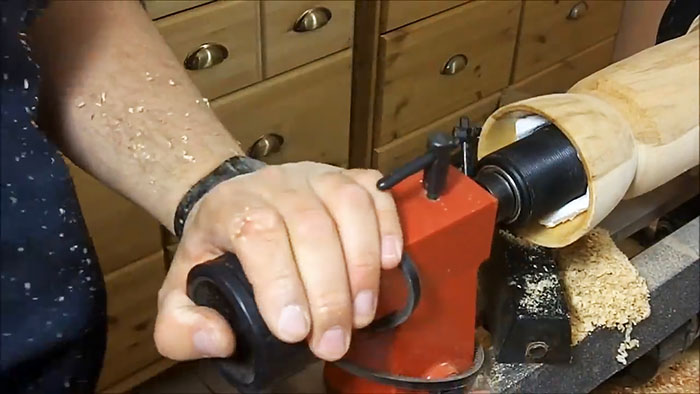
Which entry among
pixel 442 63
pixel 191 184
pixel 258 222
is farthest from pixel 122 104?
pixel 442 63

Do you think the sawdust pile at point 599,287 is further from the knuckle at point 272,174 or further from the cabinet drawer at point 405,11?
the cabinet drawer at point 405,11

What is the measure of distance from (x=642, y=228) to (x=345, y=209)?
1.50 feet

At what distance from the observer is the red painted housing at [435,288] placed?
476mm

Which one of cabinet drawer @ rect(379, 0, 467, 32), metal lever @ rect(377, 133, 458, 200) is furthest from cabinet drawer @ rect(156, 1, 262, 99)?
metal lever @ rect(377, 133, 458, 200)

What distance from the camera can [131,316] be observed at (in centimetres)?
137

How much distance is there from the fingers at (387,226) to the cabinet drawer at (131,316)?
3.00ft

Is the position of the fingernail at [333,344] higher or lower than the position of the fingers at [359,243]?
lower

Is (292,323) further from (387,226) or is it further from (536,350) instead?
(536,350)

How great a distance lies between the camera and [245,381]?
454 mm

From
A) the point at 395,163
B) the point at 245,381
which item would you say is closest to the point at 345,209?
the point at 245,381

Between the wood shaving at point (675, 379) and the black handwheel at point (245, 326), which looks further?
the wood shaving at point (675, 379)

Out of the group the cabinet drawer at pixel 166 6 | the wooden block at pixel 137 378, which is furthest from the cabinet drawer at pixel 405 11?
the wooden block at pixel 137 378

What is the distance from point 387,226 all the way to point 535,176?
4.3 inches

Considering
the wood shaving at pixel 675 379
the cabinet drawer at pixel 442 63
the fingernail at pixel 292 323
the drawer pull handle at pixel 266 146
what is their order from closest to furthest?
the fingernail at pixel 292 323 < the wood shaving at pixel 675 379 < the drawer pull handle at pixel 266 146 < the cabinet drawer at pixel 442 63
